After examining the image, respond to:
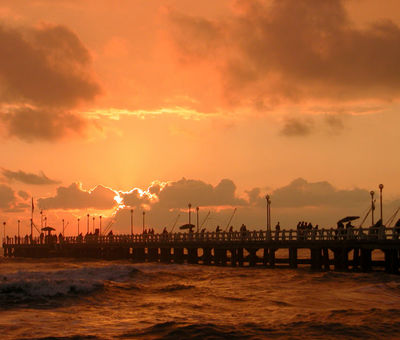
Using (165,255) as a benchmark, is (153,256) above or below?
below

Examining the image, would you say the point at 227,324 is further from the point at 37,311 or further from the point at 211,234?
the point at 211,234

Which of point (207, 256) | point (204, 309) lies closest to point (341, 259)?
point (207, 256)

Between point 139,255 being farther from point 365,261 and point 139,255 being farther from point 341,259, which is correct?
point 365,261

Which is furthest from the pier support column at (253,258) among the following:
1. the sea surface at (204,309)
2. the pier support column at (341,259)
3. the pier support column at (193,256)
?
the sea surface at (204,309)

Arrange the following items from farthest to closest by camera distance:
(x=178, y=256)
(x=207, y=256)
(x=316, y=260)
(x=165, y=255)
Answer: (x=165, y=255), (x=178, y=256), (x=207, y=256), (x=316, y=260)

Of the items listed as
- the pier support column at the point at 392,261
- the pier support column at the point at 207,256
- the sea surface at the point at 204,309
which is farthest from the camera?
the pier support column at the point at 207,256

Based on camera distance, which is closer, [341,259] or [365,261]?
[365,261]

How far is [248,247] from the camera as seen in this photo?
50.8 m

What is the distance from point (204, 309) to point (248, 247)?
98.2 feet

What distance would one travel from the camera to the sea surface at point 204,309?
16.5 meters

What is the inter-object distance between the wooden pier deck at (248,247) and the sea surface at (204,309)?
5154mm

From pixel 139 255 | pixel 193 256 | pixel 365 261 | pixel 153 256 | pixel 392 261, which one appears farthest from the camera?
pixel 139 255

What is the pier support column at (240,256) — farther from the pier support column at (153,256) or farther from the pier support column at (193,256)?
the pier support column at (153,256)

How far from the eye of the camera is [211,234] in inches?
2240
